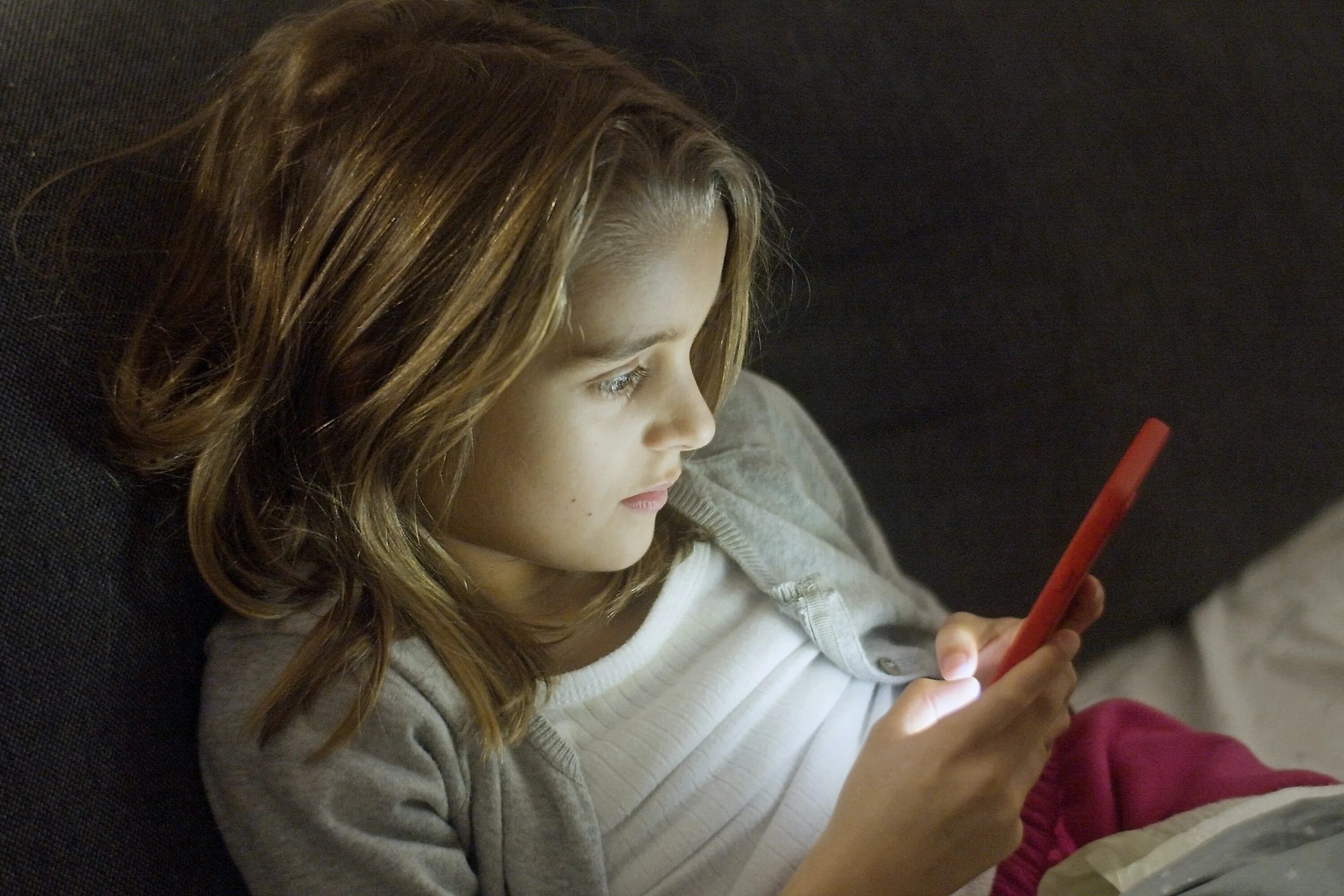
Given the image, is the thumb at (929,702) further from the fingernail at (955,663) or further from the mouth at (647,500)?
the mouth at (647,500)

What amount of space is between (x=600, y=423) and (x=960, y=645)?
30 centimetres

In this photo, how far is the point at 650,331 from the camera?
0.60m

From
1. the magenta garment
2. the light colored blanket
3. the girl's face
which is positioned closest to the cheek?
the girl's face

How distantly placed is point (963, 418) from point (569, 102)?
557 mm

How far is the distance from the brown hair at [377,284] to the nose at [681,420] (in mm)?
94

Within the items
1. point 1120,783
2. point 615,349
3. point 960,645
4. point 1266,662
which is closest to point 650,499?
point 615,349

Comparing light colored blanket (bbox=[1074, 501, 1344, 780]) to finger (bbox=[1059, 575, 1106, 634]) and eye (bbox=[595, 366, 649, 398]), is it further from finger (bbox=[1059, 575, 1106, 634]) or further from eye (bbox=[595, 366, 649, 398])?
eye (bbox=[595, 366, 649, 398])

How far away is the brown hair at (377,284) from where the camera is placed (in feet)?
1.89

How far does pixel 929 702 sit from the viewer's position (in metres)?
0.69

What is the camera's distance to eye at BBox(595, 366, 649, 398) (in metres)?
0.62

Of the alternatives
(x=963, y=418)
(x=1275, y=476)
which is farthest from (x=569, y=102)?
(x=1275, y=476)

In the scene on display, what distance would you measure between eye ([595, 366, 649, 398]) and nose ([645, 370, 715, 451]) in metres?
0.02

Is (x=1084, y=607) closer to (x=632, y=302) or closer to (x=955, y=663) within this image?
(x=955, y=663)

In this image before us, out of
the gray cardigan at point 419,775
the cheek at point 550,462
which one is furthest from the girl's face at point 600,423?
the gray cardigan at point 419,775
